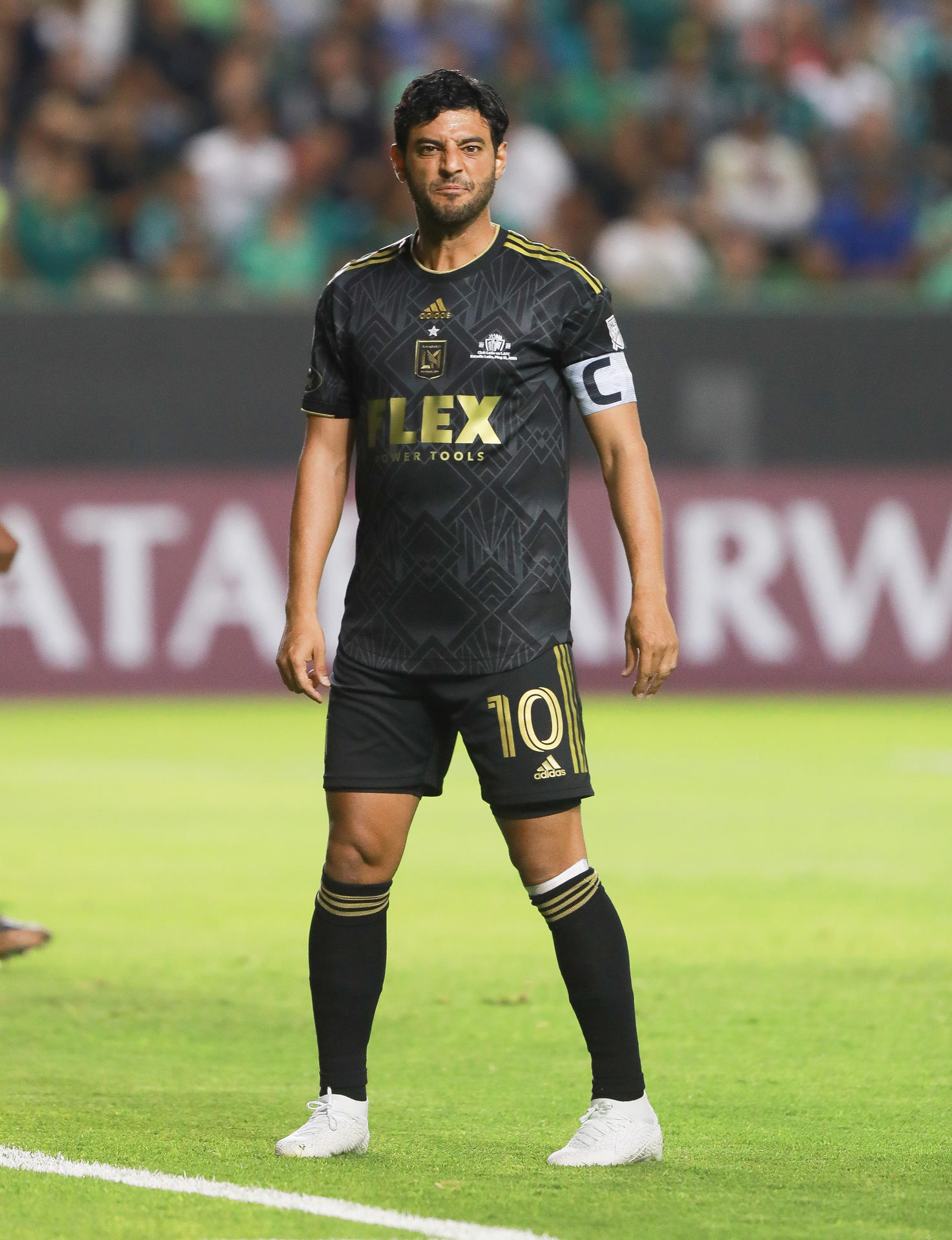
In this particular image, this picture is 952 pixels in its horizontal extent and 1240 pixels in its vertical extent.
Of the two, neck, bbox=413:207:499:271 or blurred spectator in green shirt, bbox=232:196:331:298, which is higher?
blurred spectator in green shirt, bbox=232:196:331:298

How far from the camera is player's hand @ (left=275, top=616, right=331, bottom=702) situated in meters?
4.73

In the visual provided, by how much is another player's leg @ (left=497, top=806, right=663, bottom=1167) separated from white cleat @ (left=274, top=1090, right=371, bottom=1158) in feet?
1.35

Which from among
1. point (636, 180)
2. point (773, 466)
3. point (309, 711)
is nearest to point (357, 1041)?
point (309, 711)

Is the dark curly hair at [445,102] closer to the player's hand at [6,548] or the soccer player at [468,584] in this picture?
the soccer player at [468,584]

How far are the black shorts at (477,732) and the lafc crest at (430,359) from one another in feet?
2.04

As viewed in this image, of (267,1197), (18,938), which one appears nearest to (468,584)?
(267,1197)

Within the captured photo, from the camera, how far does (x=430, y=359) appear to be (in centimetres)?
465

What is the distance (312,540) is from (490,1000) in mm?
2136

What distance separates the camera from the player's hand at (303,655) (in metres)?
4.73

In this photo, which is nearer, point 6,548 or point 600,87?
point 6,548

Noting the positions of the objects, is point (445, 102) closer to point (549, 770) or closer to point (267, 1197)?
point (549, 770)

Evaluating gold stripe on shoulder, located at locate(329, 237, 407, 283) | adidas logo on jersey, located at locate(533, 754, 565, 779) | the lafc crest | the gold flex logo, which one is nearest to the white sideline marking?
adidas logo on jersey, located at locate(533, 754, 565, 779)

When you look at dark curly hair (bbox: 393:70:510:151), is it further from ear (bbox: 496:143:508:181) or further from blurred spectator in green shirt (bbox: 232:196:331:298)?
blurred spectator in green shirt (bbox: 232:196:331:298)

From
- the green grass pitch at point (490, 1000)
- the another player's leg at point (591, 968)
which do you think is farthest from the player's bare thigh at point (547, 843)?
the green grass pitch at point (490, 1000)
